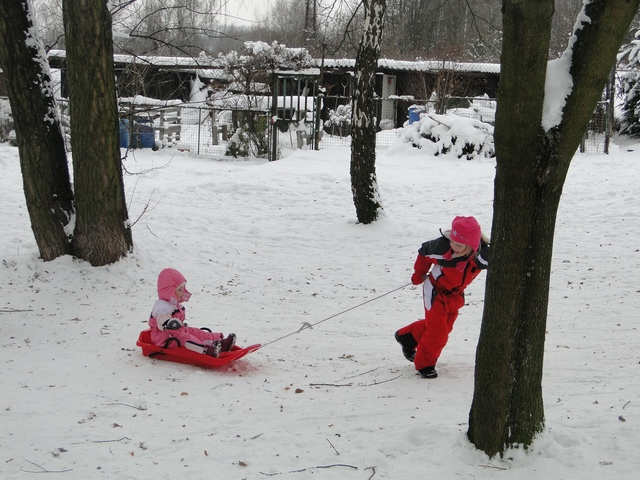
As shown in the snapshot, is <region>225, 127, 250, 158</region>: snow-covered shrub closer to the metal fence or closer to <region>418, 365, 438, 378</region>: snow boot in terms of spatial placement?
the metal fence

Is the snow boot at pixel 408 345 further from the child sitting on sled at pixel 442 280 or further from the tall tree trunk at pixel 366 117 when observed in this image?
the tall tree trunk at pixel 366 117

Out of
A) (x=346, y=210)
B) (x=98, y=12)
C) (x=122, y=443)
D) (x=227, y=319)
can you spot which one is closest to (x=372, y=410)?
(x=122, y=443)

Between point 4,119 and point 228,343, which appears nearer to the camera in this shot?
point 228,343

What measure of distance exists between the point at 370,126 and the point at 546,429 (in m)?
7.06

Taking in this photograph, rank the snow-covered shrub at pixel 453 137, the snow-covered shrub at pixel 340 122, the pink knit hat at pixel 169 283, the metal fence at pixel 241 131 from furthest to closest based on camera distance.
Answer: the snow-covered shrub at pixel 340 122, the metal fence at pixel 241 131, the snow-covered shrub at pixel 453 137, the pink knit hat at pixel 169 283

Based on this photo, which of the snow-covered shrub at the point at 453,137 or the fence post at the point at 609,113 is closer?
the snow-covered shrub at the point at 453,137

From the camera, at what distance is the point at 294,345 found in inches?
250

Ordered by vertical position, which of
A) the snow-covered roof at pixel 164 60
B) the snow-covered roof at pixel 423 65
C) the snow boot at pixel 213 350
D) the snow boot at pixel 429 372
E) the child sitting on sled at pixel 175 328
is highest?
the snow-covered roof at pixel 423 65

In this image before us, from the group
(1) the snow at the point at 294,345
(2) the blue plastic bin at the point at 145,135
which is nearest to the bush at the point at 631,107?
(1) the snow at the point at 294,345

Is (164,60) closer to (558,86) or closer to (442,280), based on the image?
(442,280)

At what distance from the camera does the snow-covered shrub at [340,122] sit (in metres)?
23.6

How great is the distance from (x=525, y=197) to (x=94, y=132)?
18.1 feet

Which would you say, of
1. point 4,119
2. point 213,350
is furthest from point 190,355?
point 4,119

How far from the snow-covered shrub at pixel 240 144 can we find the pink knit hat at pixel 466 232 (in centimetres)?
1334
